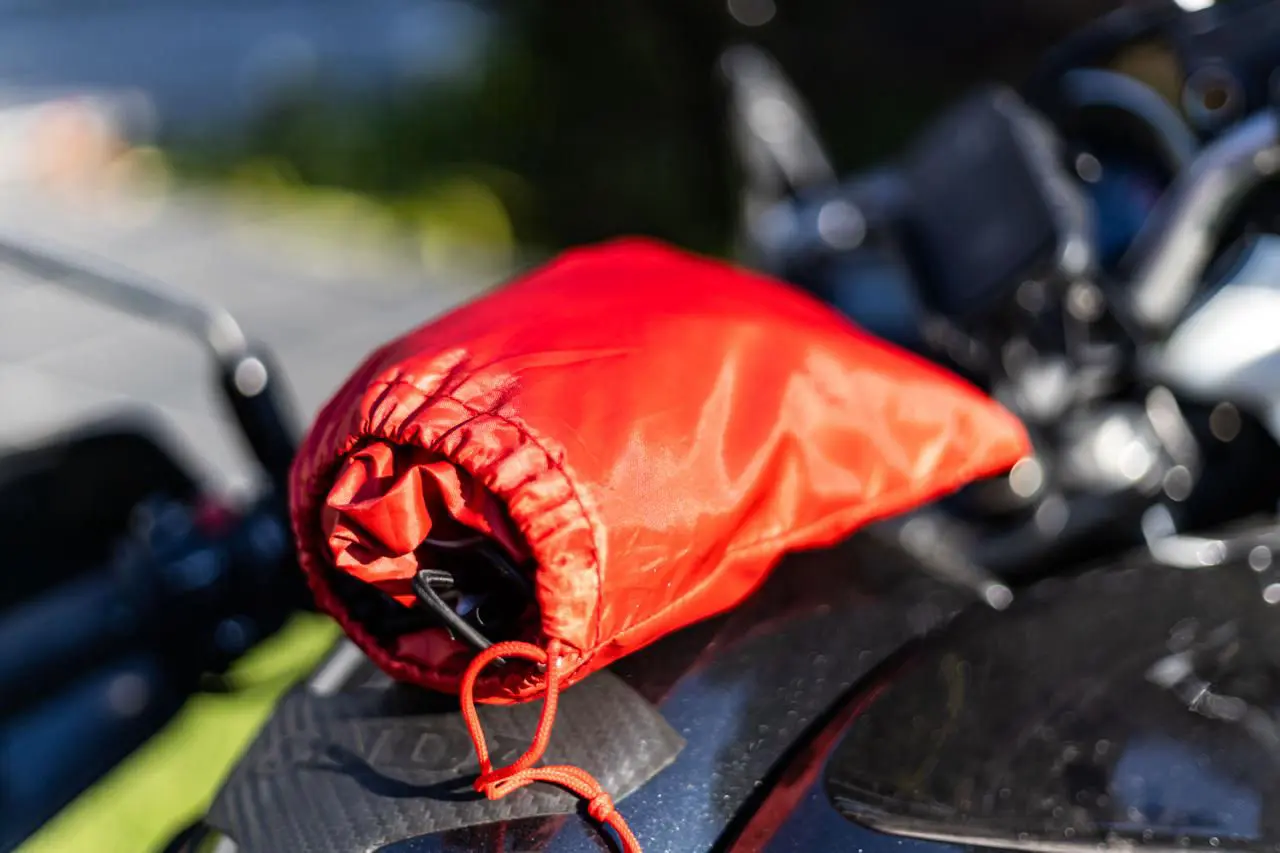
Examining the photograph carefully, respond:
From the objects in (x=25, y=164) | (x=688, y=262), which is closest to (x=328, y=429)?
(x=688, y=262)

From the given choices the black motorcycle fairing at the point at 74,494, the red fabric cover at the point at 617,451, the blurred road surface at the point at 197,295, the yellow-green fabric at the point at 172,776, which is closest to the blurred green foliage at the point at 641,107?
the blurred road surface at the point at 197,295

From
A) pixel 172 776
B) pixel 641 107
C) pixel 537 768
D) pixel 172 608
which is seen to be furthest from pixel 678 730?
pixel 641 107

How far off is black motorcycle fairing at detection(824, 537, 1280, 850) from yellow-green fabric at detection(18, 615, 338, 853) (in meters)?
0.86

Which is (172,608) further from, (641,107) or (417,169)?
(417,169)

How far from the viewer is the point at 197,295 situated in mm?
4289

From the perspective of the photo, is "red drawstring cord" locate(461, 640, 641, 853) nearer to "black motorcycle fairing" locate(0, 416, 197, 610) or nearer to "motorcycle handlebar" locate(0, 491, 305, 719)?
"motorcycle handlebar" locate(0, 491, 305, 719)

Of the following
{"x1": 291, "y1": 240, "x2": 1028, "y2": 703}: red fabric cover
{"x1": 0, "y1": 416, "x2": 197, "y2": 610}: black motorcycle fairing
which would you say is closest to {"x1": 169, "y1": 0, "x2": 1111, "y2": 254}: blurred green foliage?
{"x1": 0, "y1": 416, "x2": 197, "y2": 610}: black motorcycle fairing

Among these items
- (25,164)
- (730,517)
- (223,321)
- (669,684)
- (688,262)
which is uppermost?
(25,164)

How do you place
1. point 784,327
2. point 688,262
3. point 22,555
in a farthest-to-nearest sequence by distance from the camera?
→ point 22,555 < point 688,262 < point 784,327

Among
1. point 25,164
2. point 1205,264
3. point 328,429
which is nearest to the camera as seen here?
point 328,429

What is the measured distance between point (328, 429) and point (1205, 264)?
1014 millimetres

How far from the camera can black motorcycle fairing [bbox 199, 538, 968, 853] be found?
34.6 inches

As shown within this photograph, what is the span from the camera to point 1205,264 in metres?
1.35

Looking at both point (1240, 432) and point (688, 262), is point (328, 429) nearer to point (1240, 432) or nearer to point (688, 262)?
point (688, 262)
